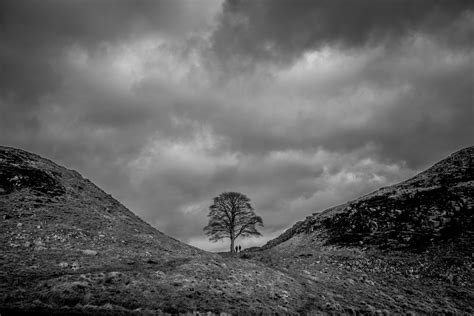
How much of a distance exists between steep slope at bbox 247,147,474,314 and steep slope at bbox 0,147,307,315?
4977 mm

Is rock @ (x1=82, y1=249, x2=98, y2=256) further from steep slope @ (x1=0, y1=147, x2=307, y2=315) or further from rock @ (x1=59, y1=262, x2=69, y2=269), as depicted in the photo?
rock @ (x1=59, y1=262, x2=69, y2=269)

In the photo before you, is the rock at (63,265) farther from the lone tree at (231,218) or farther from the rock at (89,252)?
the lone tree at (231,218)

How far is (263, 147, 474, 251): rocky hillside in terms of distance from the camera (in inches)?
1555

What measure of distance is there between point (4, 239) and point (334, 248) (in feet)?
120

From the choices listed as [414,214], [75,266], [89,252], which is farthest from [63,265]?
[414,214]

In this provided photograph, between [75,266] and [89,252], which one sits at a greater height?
[89,252]

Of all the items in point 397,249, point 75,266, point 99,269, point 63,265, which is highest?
point 63,265

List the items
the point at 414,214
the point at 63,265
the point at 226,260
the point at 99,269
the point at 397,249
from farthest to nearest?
1. the point at 414,214
2. the point at 397,249
3. the point at 226,260
4. the point at 63,265
5. the point at 99,269

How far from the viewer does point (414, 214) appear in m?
44.8

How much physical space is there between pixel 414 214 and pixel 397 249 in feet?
30.2

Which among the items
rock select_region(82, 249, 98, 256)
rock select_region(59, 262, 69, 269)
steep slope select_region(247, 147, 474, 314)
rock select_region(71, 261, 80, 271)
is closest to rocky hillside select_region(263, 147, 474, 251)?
steep slope select_region(247, 147, 474, 314)

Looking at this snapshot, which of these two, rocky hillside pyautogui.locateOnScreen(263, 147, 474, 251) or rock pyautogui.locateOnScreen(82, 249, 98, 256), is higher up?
rocky hillside pyautogui.locateOnScreen(263, 147, 474, 251)

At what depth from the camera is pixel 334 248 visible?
4262cm

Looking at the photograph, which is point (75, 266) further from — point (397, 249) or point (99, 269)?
point (397, 249)
